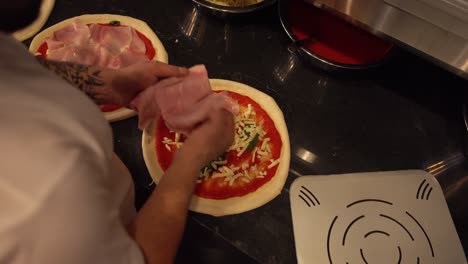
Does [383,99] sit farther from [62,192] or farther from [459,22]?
[62,192]

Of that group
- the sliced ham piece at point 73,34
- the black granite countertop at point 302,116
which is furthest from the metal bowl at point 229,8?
the sliced ham piece at point 73,34

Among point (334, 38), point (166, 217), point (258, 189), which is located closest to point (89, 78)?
point (166, 217)

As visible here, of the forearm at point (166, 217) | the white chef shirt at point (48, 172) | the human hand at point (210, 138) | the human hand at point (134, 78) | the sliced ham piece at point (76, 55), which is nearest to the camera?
the white chef shirt at point (48, 172)

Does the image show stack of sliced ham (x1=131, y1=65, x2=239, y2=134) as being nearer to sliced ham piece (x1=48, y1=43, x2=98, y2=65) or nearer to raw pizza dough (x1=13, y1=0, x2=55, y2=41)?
sliced ham piece (x1=48, y1=43, x2=98, y2=65)

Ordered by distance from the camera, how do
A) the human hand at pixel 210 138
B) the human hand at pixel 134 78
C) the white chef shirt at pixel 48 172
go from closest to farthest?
the white chef shirt at pixel 48 172, the human hand at pixel 210 138, the human hand at pixel 134 78

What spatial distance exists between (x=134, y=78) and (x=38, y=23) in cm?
59

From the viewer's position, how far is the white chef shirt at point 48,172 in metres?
0.51

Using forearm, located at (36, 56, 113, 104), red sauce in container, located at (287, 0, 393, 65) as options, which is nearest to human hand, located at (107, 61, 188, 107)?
forearm, located at (36, 56, 113, 104)

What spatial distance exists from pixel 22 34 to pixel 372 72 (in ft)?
4.24

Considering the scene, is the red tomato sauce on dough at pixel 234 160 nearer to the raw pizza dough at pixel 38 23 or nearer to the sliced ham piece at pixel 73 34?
the sliced ham piece at pixel 73 34

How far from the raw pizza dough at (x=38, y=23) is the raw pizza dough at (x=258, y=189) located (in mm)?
618

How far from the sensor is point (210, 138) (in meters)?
1.10

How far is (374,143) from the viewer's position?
4.20ft

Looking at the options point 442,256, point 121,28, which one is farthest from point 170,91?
point 442,256
